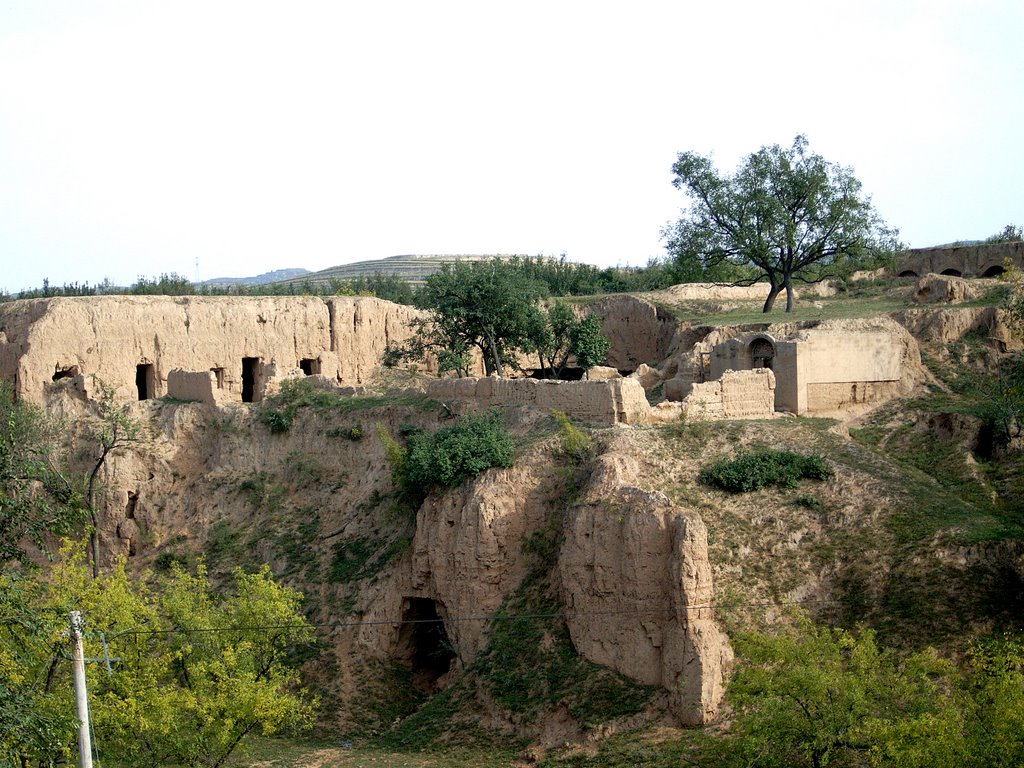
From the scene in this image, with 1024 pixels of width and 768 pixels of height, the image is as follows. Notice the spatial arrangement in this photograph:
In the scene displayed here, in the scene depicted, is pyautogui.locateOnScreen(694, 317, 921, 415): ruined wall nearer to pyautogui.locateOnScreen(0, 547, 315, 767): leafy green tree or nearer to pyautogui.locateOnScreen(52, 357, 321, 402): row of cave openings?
pyautogui.locateOnScreen(0, 547, 315, 767): leafy green tree

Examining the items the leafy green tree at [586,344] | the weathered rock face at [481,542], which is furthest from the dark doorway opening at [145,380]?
the weathered rock face at [481,542]

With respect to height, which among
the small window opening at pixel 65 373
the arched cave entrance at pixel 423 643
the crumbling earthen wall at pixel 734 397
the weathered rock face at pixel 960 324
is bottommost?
the arched cave entrance at pixel 423 643

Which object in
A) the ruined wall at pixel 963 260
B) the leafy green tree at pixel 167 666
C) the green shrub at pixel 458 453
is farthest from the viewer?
the ruined wall at pixel 963 260

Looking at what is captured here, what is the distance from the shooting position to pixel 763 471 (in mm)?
25609

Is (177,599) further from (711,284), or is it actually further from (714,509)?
(711,284)

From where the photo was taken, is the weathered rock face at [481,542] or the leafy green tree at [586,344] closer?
the weathered rock face at [481,542]

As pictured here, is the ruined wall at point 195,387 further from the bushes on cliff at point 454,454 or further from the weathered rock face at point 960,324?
the weathered rock face at point 960,324

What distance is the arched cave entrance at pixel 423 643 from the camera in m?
27.2

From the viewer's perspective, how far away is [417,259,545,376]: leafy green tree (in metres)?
35.9

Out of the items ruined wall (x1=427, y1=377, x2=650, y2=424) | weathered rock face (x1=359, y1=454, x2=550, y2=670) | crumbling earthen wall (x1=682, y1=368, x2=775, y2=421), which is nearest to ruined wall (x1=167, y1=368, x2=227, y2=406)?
ruined wall (x1=427, y1=377, x2=650, y2=424)

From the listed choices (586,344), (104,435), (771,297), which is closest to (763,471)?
(586,344)

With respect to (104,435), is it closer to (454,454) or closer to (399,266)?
(454,454)

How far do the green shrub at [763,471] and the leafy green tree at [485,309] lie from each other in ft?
35.2

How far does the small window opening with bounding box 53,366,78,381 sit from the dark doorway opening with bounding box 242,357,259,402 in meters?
4.73
